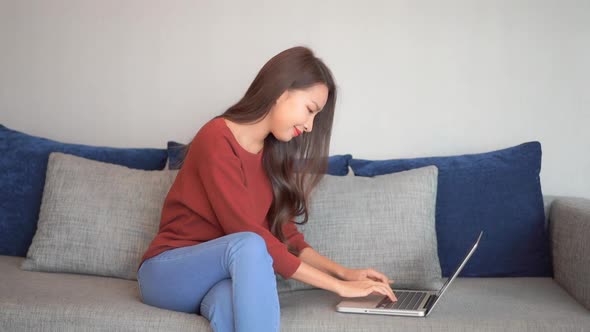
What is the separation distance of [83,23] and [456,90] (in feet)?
5.24

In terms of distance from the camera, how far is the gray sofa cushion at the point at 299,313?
1.98 m

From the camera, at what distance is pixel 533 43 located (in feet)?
9.50

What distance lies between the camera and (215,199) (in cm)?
205

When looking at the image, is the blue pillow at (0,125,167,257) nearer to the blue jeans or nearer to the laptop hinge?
the blue jeans

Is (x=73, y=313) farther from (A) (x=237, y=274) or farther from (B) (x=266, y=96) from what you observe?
(B) (x=266, y=96)

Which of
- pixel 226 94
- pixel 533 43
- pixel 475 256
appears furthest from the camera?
pixel 226 94

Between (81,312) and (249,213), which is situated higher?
(249,213)

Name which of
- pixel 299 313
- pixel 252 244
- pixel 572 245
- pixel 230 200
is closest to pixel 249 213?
pixel 230 200

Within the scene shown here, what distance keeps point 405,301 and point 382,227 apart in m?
0.34

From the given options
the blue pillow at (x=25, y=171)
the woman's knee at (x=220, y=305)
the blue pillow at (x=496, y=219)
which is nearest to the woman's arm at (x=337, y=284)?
the woman's knee at (x=220, y=305)

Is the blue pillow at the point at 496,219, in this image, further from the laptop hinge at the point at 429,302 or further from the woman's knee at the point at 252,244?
the woman's knee at the point at 252,244

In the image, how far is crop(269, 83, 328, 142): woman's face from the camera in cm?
210

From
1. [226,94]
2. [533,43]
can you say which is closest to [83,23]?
[226,94]

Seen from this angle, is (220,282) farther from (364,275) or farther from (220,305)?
(364,275)
